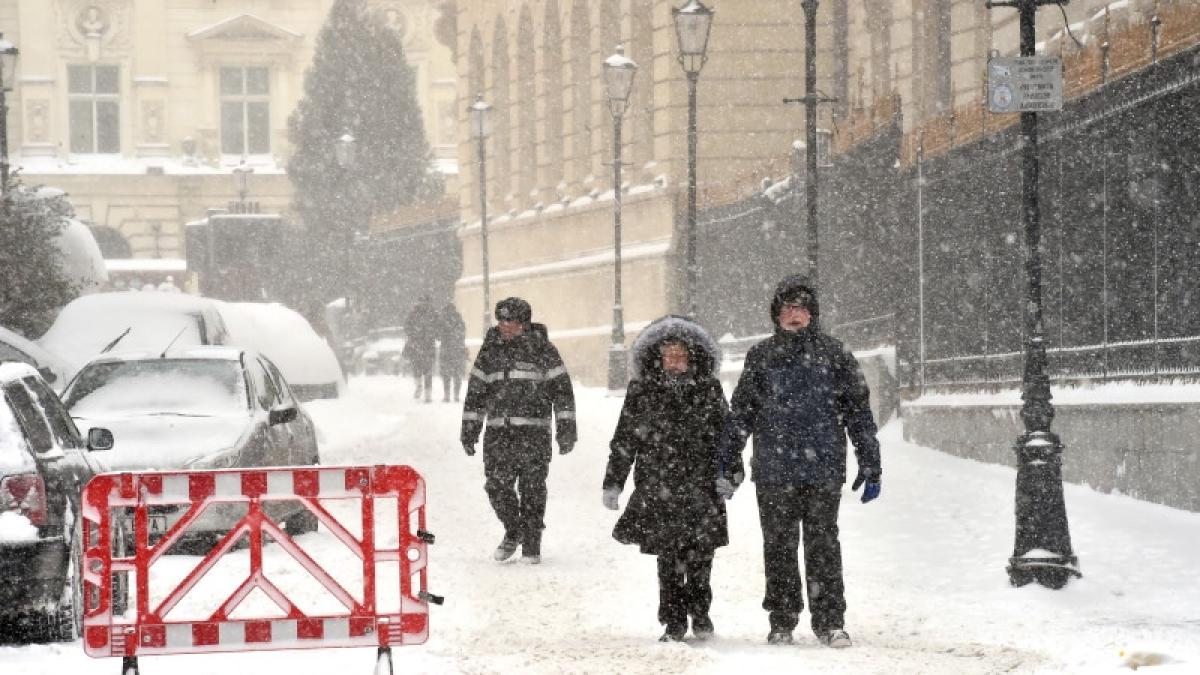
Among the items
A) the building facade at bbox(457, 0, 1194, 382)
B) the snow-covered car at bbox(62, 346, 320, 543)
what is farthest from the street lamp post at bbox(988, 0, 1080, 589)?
the snow-covered car at bbox(62, 346, 320, 543)

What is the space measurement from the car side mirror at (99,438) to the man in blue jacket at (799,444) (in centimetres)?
330

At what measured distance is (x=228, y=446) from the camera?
14445mm

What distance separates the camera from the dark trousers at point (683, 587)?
10414 mm

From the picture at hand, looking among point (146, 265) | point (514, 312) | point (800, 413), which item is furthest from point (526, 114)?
point (800, 413)

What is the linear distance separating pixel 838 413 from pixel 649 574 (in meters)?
3.63

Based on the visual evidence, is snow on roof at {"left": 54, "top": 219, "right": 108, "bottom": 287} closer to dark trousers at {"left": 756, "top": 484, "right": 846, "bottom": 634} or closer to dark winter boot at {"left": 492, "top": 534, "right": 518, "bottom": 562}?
dark winter boot at {"left": 492, "top": 534, "right": 518, "bottom": 562}

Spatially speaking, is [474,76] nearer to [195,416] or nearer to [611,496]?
[195,416]

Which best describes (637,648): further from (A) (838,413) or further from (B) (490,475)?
(B) (490,475)

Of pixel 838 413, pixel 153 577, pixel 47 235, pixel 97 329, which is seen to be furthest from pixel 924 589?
pixel 47 235

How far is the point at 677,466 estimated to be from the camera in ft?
34.4

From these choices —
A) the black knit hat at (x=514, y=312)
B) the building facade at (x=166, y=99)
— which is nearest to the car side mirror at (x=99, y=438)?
the black knit hat at (x=514, y=312)

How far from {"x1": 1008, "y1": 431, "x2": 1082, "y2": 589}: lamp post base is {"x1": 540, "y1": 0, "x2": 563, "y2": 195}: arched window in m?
35.3

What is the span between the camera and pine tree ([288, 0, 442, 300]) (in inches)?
2798

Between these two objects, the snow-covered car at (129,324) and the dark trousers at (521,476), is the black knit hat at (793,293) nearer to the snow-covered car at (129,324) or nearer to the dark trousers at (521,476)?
the dark trousers at (521,476)
